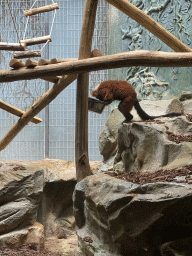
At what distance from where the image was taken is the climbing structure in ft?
10.8

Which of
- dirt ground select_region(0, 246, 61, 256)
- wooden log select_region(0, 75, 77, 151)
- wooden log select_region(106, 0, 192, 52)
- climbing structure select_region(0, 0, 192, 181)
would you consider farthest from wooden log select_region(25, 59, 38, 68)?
dirt ground select_region(0, 246, 61, 256)

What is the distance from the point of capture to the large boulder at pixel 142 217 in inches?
100

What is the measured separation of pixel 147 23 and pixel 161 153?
1997mm

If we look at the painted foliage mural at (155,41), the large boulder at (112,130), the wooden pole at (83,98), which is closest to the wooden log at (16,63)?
the wooden pole at (83,98)

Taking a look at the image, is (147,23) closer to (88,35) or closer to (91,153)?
(88,35)

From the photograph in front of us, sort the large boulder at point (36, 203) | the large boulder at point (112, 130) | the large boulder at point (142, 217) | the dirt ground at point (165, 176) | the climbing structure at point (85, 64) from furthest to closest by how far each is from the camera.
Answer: the large boulder at point (112, 130) < the large boulder at point (36, 203) < the climbing structure at point (85, 64) < the dirt ground at point (165, 176) < the large boulder at point (142, 217)

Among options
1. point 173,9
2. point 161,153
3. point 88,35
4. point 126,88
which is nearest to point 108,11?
point 173,9

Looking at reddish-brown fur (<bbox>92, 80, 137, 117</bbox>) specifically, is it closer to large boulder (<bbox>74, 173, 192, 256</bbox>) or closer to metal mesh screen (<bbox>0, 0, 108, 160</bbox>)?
large boulder (<bbox>74, 173, 192, 256</bbox>)

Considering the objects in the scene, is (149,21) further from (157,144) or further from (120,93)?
(157,144)

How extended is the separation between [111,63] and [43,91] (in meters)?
3.20

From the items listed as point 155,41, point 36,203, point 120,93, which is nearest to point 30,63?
point 120,93

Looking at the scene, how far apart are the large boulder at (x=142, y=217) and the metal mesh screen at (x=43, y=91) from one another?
11.0 ft

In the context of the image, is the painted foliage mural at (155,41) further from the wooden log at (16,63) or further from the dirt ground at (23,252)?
the dirt ground at (23,252)

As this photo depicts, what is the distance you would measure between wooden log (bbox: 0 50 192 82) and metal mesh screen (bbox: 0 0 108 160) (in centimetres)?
239
